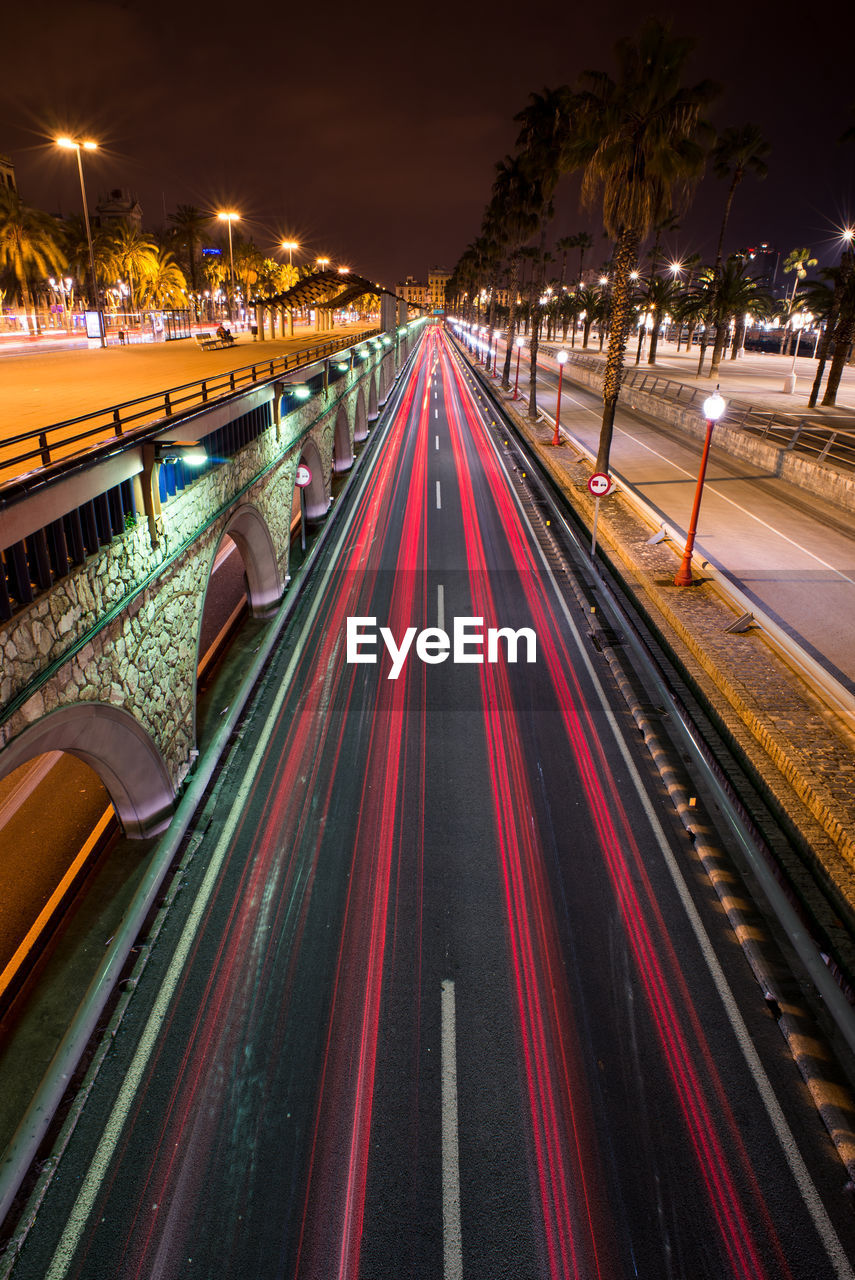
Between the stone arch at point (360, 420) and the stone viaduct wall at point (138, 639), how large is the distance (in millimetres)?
23411

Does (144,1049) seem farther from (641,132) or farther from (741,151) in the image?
(741,151)

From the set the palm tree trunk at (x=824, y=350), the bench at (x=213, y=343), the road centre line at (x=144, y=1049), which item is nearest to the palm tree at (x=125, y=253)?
the bench at (x=213, y=343)

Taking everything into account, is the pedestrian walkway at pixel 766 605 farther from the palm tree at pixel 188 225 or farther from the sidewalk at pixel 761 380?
the palm tree at pixel 188 225

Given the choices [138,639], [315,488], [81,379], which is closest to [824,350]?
[315,488]

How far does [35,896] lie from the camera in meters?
9.22

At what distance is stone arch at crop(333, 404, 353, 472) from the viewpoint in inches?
1273

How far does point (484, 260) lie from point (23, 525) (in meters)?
106

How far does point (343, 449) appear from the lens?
33.2 m

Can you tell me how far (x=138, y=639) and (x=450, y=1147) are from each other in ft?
24.3

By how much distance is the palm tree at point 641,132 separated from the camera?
20.2m

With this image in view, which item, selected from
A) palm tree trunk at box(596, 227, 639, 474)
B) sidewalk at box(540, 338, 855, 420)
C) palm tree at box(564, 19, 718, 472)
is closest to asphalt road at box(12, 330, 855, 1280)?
palm tree trunk at box(596, 227, 639, 474)

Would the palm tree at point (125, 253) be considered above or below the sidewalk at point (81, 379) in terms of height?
above

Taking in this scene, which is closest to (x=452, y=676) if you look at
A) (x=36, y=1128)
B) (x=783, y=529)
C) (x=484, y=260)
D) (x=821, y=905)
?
(x=821, y=905)

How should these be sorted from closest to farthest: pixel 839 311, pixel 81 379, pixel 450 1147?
1. pixel 450 1147
2. pixel 81 379
3. pixel 839 311
